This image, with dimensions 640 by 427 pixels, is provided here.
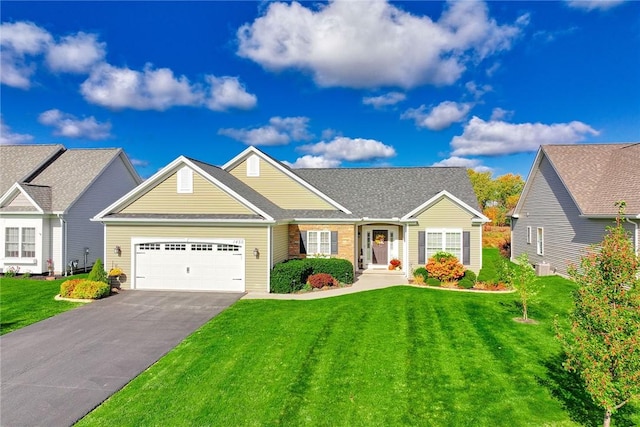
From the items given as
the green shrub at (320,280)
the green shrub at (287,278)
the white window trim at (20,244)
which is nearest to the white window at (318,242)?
the green shrub at (320,280)

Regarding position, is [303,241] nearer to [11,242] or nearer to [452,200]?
[452,200]

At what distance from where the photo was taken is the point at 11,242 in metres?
19.8

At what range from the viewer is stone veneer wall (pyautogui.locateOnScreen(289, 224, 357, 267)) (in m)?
19.3

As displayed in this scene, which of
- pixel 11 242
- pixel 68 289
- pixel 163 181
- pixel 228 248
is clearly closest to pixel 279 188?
pixel 228 248

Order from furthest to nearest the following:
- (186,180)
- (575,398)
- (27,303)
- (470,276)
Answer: (470,276) → (186,180) → (27,303) → (575,398)

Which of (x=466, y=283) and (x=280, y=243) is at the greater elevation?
(x=280, y=243)

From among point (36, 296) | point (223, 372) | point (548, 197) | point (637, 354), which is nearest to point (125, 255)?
point (36, 296)

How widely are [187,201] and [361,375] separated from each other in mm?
11796

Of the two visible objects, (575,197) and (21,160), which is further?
(21,160)

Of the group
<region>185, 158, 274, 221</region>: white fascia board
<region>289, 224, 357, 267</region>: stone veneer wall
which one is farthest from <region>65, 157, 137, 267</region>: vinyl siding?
<region>289, 224, 357, 267</region>: stone veneer wall

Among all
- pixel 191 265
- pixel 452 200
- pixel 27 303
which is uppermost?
pixel 452 200

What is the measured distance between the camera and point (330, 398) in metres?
7.14

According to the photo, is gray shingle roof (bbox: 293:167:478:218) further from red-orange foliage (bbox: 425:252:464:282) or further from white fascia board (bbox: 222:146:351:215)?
red-orange foliage (bbox: 425:252:464:282)

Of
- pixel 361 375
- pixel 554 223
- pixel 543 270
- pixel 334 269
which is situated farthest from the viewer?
pixel 554 223
